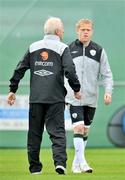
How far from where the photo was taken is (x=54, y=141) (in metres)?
12.0

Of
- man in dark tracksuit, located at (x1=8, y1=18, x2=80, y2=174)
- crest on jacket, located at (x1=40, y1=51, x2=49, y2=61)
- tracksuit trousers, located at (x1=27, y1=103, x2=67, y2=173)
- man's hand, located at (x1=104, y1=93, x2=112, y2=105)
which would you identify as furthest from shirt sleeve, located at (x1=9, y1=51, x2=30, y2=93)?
man's hand, located at (x1=104, y1=93, x2=112, y2=105)

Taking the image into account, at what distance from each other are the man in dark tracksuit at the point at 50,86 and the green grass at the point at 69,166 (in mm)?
396

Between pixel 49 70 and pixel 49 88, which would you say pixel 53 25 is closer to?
pixel 49 70

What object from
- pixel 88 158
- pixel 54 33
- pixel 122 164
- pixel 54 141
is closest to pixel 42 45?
pixel 54 33

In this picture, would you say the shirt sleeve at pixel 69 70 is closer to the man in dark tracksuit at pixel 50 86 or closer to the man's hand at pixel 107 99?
the man in dark tracksuit at pixel 50 86

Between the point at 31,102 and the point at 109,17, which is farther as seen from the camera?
the point at 109,17

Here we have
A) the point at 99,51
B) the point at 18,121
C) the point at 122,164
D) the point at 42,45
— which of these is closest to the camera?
the point at 42,45

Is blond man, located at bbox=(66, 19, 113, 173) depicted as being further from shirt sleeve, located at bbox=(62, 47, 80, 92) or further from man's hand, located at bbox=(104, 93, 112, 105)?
shirt sleeve, located at bbox=(62, 47, 80, 92)

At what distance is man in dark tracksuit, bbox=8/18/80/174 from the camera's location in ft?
39.2

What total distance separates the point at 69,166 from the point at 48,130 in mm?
2499

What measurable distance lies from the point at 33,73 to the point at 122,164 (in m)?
3.77

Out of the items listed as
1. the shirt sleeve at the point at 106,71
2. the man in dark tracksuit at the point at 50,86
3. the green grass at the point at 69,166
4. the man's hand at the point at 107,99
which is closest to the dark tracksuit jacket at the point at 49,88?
the man in dark tracksuit at the point at 50,86

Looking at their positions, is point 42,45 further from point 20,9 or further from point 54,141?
point 20,9

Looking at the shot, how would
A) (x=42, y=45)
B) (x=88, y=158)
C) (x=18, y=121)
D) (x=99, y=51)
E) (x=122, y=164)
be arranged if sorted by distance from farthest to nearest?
(x=18, y=121) → (x=88, y=158) → (x=122, y=164) → (x=99, y=51) → (x=42, y=45)
